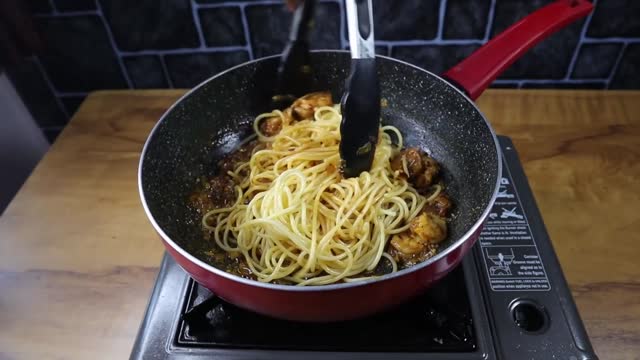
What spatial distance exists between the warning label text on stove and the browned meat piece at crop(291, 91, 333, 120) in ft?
1.66

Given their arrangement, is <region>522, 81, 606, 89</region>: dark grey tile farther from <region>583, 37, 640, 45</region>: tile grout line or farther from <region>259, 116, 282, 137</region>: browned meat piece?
<region>259, 116, 282, 137</region>: browned meat piece

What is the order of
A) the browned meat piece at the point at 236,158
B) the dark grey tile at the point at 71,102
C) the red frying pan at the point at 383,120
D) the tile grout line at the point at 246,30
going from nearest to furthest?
the red frying pan at the point at 383,120 < the browned meat piece at the point at 236,158 < the tile grout line at the point at 246,30 < the dark grey tile at the point at 71,102

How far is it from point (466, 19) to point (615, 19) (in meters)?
0.42

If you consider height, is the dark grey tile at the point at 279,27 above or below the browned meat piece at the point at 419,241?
above

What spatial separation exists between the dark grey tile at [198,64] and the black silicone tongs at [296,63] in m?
0.32

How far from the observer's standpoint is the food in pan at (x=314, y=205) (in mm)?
1041

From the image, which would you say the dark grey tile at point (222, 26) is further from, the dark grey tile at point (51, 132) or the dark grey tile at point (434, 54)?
the dark grey tile at point (51, 132)

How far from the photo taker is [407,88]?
125 centimetres

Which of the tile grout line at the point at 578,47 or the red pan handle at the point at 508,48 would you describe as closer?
the red pan handle at the point at 508,48

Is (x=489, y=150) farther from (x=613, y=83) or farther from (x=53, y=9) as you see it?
(x=53, y=9)

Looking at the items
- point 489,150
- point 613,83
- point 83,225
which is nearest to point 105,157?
point 83,225

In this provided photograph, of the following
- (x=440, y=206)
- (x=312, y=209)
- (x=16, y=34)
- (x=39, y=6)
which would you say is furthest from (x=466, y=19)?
(x=16, y=34)

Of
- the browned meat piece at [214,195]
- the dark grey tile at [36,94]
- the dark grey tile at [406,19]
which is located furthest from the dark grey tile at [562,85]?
the dark grey tile at [36,94]

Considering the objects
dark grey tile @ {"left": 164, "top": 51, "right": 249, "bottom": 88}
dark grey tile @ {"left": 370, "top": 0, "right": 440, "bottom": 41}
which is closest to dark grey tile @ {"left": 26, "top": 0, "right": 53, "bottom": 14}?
dark grey tile @ {"left": 164, "top": 51, "right": 249, "bottom": 88}
